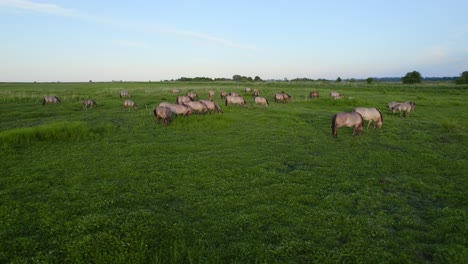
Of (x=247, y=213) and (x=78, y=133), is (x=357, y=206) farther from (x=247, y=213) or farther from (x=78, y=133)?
(x=78, y=133)

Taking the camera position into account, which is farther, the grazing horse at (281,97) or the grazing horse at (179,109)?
the grazing horse at (281,97)

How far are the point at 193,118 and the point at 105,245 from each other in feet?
51.4

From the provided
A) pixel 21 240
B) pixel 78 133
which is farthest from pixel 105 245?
pixel 78 133

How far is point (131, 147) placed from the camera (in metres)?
14.8

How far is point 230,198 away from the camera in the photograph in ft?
29.2

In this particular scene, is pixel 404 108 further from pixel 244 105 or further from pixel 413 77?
pixel 413 77

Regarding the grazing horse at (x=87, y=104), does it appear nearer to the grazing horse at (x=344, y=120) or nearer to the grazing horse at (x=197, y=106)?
the grazing horse at (x=197, y=106)

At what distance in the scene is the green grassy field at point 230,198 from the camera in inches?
248

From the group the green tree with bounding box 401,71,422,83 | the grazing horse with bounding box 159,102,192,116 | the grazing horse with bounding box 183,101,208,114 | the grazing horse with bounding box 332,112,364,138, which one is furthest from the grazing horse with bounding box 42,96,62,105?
the green tree with bounding box 401,71,422,83

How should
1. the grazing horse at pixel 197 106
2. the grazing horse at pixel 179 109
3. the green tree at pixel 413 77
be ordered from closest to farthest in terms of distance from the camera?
the grazing horse at pixel 179 109
the grazing horse at pixel 197 106
the green tree at pixel 413 77

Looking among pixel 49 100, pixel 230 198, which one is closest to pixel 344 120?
pixel 230 198

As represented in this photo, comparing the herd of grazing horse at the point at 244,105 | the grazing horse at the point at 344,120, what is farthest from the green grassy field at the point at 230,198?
the herd of grazing horse at the point at 244,105

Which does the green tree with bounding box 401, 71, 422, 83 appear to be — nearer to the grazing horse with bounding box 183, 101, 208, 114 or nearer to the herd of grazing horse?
the herd of grazing horse

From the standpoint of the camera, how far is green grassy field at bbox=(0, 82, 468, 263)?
630 centimetres
